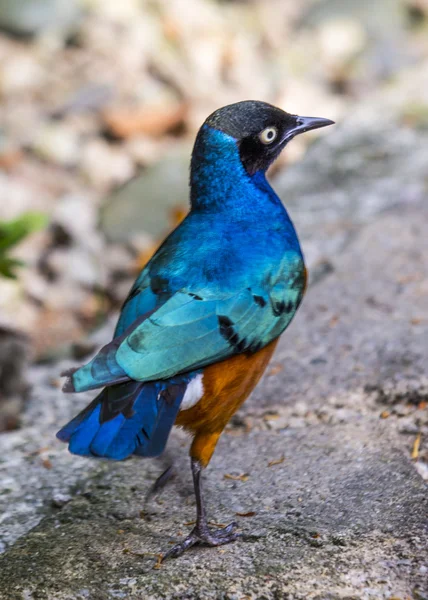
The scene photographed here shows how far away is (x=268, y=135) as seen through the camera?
129 inches

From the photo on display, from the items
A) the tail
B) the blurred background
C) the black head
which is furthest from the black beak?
the blurred background

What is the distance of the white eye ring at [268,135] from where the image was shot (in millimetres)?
3246

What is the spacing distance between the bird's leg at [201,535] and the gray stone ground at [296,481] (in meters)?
0.03

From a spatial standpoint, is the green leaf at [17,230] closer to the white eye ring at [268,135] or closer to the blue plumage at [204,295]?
the blue plumage at [204,295]

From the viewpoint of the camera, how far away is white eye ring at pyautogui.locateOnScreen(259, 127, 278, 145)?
3246 mm

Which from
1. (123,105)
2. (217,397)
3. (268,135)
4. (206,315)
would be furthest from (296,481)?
(123,105)

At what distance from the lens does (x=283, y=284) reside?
3049 mm

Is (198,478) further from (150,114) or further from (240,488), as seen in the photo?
(150,114)

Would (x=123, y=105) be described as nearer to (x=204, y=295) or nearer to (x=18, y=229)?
(x=18, y=229)

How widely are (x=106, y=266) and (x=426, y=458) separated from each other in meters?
3.35

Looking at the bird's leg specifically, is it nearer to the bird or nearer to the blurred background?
the bird

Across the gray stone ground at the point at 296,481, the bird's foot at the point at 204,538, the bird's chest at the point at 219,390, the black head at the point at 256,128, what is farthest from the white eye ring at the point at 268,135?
the bird's foot at the point at 204,538

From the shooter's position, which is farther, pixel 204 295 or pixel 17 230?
pixel 17 230

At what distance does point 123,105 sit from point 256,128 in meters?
4.42
